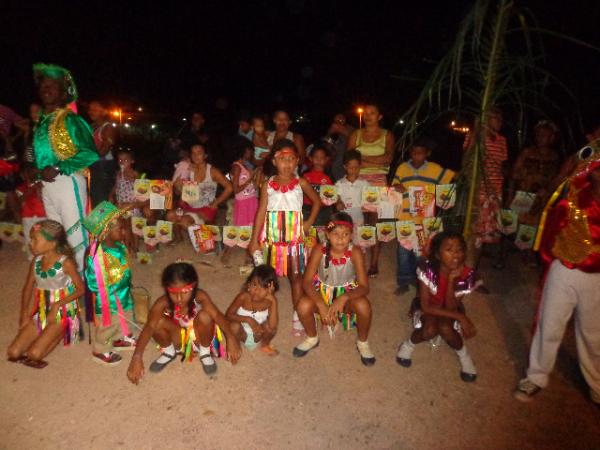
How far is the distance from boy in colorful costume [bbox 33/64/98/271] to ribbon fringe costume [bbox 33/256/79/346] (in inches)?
17.4

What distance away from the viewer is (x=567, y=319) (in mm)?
2713

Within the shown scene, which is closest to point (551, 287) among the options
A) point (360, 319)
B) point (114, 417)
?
point (360, 319)

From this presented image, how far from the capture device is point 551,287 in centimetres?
271

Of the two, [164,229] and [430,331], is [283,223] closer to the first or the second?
[430,331]

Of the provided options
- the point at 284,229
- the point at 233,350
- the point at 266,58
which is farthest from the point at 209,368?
the point at 266,58

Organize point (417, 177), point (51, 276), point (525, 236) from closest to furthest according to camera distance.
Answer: point (51, 276), point (417, 177), point (525, 236)

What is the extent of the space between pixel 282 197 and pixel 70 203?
76.8 inches

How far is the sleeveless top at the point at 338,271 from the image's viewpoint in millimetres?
3447

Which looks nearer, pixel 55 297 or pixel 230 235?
pixel 55 297

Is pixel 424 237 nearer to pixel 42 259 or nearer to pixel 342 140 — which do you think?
pixel 342 140

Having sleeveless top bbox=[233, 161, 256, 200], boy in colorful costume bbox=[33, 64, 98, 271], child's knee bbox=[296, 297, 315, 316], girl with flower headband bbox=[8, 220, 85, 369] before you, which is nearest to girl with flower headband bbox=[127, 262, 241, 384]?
child's knee bbox=[296, 297, 315, 316]

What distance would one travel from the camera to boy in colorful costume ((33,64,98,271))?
3.68 m

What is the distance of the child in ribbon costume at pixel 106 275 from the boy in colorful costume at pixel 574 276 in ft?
10.1

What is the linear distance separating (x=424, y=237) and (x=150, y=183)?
3.29m
